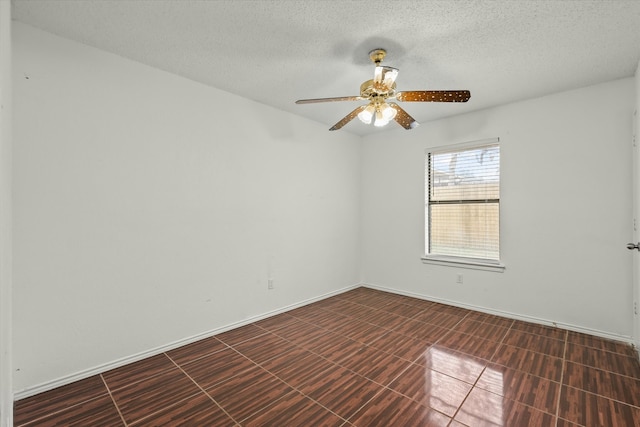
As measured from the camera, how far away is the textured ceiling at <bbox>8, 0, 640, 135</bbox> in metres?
1.84

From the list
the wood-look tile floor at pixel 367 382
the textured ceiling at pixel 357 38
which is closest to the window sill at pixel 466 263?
the wood-look tile floor at pixel 367 382

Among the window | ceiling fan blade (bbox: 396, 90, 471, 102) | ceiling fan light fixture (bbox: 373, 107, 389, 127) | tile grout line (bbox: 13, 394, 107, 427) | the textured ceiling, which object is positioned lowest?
tile grout line (bbox: 13, 394, 107, 427)

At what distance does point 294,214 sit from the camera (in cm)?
379

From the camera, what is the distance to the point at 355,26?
78.8 inches

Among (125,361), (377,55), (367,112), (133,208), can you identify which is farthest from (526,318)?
(133,208)

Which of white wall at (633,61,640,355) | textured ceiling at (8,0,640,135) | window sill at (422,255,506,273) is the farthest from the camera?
window sill at (422,255,506,273)

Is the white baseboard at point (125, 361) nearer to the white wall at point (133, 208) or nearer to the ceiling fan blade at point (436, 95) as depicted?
the white wall at point (133, 208)

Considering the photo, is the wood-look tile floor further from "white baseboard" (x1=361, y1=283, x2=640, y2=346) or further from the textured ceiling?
the textured ceiling

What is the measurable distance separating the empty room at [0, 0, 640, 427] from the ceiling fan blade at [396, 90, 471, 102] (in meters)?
0.02

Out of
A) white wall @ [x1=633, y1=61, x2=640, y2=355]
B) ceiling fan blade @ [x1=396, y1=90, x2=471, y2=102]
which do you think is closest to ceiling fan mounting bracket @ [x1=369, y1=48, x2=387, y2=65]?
ceiling fan blade @ [x1=396, y1=90, x2=471, y2=102]

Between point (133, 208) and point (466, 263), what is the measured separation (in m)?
3.74

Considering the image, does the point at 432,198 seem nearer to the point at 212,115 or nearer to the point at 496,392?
the point at 496,392

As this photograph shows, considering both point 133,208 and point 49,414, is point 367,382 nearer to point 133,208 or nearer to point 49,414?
point 49,414

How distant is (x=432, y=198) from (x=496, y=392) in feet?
8.59
